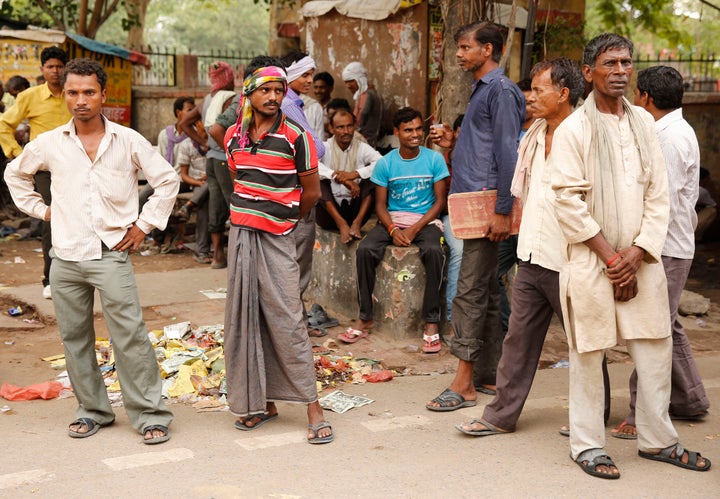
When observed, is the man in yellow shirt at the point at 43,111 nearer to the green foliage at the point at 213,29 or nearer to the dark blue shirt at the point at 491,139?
the dark blue shirt at the point at 491,139

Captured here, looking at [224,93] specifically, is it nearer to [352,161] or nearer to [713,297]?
[352,161]

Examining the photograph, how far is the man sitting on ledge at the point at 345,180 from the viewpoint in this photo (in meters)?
7.07

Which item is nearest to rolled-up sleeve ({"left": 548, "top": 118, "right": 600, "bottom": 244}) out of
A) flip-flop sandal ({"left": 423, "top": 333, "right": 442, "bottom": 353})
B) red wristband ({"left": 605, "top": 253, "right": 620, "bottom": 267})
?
red wristband ({"left": 605, "top": 253, "right": 620, "bottom": 267})

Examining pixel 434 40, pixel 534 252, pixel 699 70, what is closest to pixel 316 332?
pixel 534 252

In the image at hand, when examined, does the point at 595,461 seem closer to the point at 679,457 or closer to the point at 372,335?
the point at 679,457

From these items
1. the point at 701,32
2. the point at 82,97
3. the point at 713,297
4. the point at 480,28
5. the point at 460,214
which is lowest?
the point at 713,297

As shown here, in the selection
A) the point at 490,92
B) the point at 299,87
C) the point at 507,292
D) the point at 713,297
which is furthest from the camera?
the point at 713,297

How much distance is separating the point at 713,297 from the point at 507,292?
310cm

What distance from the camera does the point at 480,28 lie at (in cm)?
503

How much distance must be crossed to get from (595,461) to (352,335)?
9.01 ft

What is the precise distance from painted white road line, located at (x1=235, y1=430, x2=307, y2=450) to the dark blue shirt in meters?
1.61

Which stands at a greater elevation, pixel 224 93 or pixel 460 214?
pixel 224 93

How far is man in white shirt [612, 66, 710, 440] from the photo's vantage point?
15.0ft

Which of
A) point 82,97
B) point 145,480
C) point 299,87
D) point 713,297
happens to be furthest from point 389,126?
point 145,480
